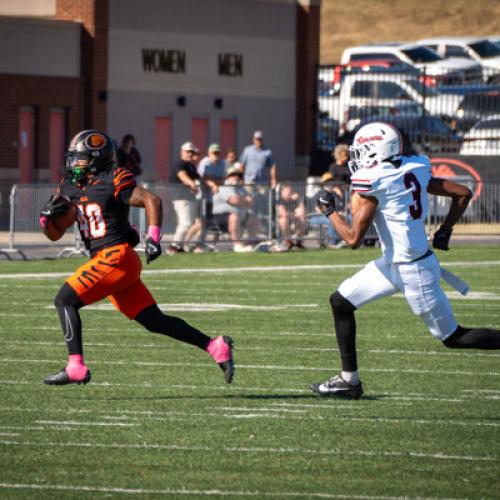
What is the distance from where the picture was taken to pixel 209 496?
7.18 m

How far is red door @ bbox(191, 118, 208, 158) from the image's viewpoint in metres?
36.7

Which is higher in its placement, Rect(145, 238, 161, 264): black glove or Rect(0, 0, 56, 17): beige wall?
Rect(0, 0, 56, 17): beige wall

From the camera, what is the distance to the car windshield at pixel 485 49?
48281mm

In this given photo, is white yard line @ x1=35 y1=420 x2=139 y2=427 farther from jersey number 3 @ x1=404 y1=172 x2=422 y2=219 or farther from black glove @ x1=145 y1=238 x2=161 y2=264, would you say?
jersey number 3 @ x1=404 y1=172 x2=422 y2=219

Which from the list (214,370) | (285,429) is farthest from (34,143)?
(285,429)

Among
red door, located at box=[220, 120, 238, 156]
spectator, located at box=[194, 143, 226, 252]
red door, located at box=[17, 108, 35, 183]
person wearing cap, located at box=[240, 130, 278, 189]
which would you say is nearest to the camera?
spectator, located at box=[194, 143, 226, 252]

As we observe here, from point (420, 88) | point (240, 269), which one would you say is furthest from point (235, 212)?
point (420, 88)

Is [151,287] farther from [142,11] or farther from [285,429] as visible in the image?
[142,11]

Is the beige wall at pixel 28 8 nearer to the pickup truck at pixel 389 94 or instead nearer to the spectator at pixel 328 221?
the pickup truck at pixel 389 94

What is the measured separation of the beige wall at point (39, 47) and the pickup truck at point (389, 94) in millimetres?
7095

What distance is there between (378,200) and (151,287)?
9203mm

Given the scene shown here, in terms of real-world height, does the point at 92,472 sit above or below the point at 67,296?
below

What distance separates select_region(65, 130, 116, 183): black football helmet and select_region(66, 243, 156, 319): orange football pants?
0.53 meters

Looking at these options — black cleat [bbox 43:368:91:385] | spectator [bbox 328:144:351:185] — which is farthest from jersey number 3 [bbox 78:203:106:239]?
spectator [bbox 328:144:351:185]
